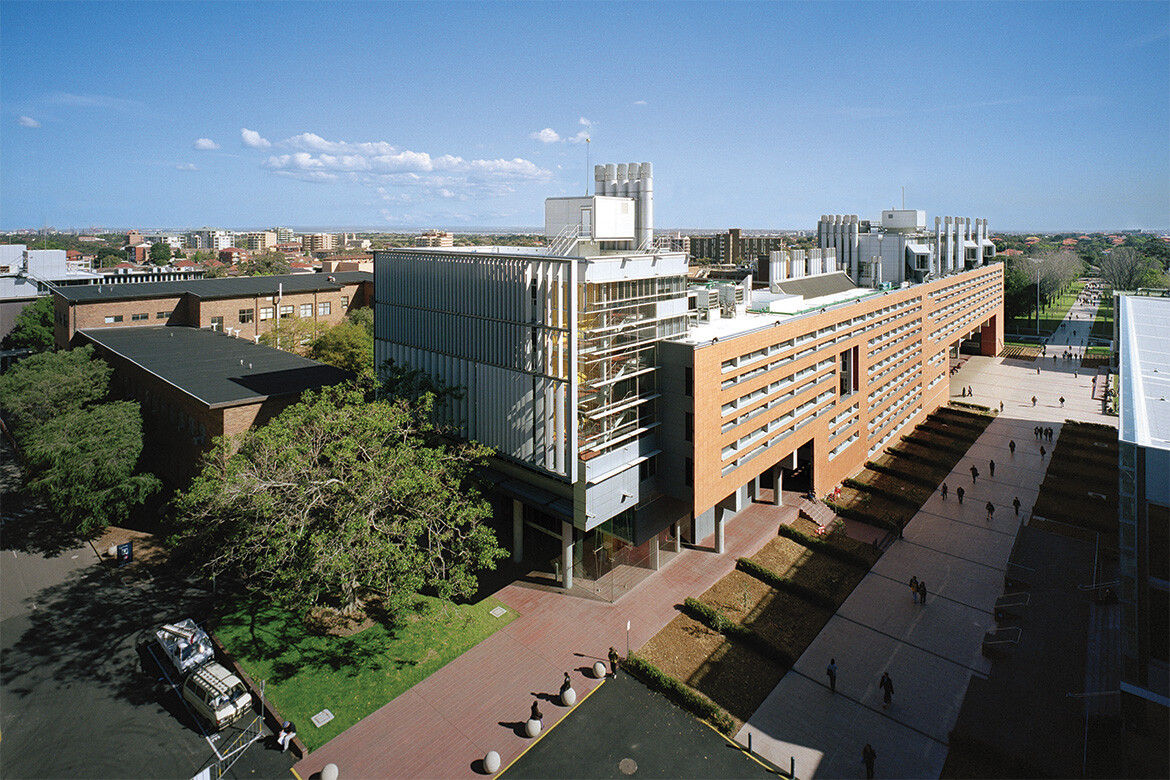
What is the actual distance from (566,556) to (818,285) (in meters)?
39.3

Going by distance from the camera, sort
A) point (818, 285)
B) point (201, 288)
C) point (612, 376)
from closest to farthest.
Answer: point (612, 376) → point (818, 285) → point (201, 288)

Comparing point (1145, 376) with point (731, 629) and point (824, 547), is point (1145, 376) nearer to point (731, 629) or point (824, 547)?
point (824, 547)

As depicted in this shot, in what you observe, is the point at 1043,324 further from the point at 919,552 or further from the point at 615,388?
the point at 615,388

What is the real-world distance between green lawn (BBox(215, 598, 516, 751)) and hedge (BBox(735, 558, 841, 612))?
535 inches

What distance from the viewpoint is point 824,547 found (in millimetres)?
39188

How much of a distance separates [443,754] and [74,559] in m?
27.5

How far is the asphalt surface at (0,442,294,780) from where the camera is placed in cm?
2286

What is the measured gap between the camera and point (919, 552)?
39844 millimetres

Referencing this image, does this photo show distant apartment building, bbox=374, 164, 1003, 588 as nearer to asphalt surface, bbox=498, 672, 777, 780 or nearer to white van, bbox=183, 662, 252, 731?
asphalt surface, bbox=498, 672, 777, 780

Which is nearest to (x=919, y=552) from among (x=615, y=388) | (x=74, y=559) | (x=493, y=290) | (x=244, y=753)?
(x=615, y=388)

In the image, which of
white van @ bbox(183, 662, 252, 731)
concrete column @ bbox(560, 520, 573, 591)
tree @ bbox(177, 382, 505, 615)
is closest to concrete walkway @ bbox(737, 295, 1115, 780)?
concrete column @ bbox(560, 520, 573, 591)

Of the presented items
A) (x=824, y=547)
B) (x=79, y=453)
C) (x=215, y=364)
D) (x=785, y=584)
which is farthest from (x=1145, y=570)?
(x=215, y=364)

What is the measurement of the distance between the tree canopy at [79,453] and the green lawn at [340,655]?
474 inches

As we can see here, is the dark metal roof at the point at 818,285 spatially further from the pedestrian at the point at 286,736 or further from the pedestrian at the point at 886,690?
the pedestrian at the point at 286,736
